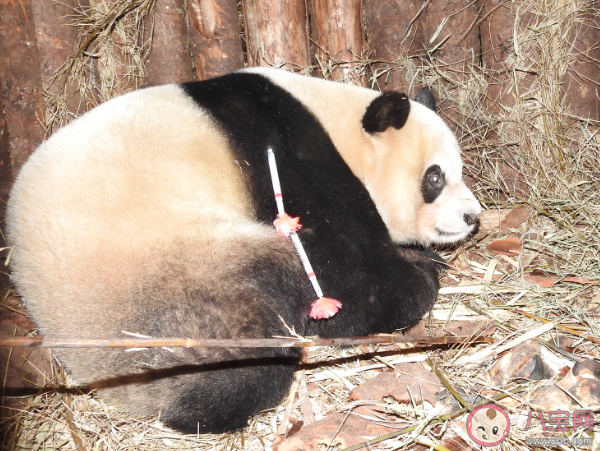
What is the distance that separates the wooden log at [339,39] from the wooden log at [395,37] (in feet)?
0.37

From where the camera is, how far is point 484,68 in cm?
475

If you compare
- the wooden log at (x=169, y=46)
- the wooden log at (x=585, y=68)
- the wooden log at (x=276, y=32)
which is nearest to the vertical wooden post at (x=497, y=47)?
the wooden log at (x=585, y=68)

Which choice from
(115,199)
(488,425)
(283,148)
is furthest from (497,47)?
(115,199)

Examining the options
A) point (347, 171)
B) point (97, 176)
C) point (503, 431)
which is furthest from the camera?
point (347, 171)

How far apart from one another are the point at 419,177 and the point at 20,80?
10.2 ft

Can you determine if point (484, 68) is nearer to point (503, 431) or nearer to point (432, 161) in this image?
point (432, 161)

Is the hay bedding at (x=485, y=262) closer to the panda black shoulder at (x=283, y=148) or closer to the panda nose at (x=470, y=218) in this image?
the panda nose at (x=470, y=218)

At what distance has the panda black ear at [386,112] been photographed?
369 centimetres

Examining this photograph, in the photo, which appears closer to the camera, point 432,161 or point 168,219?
point 168,219

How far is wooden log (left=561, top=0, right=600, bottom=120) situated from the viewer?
455cm

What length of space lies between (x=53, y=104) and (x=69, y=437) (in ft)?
8.51

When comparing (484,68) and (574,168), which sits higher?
(484,68)

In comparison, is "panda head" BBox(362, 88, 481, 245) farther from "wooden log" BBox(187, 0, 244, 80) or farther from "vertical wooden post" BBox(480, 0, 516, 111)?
"wooden log" BBox(187, 0, 244, 80)

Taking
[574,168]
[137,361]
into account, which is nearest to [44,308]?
[137,361]
